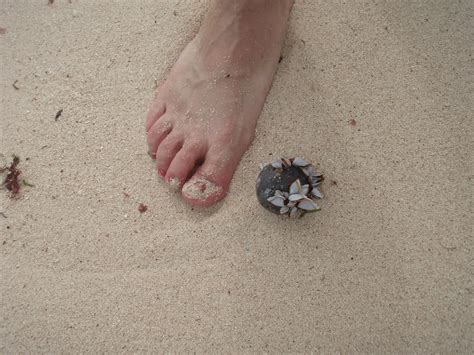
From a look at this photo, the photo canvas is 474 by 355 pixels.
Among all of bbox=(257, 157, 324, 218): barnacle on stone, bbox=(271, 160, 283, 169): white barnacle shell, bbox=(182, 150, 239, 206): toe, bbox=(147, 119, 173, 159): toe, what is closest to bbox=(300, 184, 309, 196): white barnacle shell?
bbox=(257, 157, 324, 218): barnacle on stone

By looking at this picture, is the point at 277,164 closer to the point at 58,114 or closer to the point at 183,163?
the point at 183,163

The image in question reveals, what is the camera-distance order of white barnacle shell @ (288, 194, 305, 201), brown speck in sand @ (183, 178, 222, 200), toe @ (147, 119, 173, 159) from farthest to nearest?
toe @ (147, 119, 173, 159) → brown speck in sand @ (183, 178, 222, 200) → white barnacle shell @ (288, 194, 305, 201)

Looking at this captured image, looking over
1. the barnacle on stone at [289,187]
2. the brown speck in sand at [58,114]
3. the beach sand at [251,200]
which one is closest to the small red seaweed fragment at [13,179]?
the beach sand at [251,200]

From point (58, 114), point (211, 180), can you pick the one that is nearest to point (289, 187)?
point (211, 180)

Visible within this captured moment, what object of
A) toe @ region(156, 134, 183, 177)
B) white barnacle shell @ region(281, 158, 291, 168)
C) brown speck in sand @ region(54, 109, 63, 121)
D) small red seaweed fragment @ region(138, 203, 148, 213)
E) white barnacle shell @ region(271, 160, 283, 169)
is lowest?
small red seaweed fragment @ region(138, 203, 148, 213)

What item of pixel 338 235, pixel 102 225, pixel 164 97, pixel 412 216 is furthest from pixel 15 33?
pixel 412 216

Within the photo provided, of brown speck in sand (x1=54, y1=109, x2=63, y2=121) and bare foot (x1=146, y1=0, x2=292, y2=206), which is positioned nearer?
bare foot (x1=146, y1=0, x2=292, y2=206)

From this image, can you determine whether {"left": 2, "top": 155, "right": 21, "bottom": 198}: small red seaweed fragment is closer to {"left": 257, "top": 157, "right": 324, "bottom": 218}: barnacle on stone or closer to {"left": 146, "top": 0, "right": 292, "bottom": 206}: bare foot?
{"left": 146, "top": 0, "right": 292, "bottom": 206}: bare foot

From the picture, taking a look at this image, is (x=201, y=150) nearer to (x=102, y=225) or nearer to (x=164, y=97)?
(x=164, y=97)
